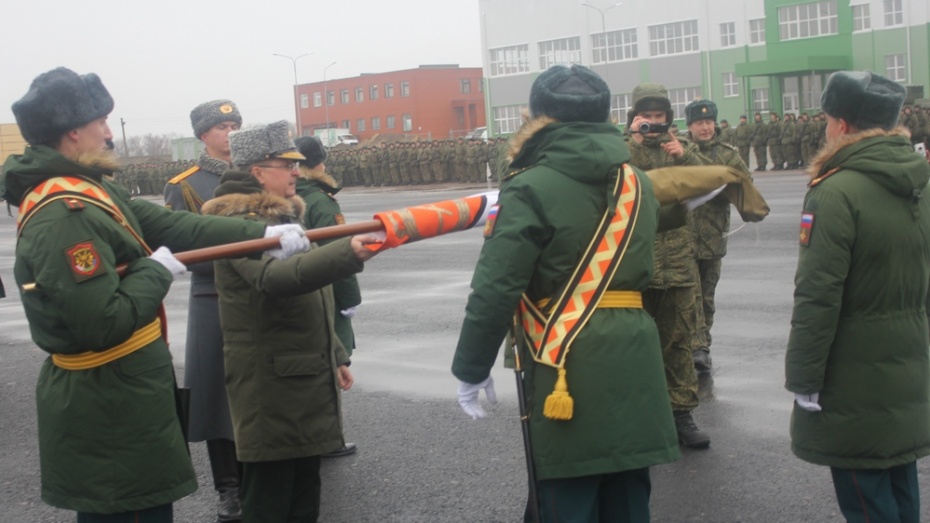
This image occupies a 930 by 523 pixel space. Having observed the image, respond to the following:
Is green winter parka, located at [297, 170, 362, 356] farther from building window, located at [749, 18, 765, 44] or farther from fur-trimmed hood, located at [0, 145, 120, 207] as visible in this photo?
building window, located at [749, 18, 765, 44]

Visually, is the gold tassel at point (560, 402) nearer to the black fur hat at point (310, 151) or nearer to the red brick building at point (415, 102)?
the black fur hat at point (310, 151)

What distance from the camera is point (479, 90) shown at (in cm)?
10375

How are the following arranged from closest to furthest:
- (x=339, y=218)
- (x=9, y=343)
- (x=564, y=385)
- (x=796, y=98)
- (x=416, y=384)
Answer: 1. (x=564, y=385)
2. (x=339, y=218)
3. (x=416, y=384)
4. (x=9, y=343)
5. (x=796, y=98)

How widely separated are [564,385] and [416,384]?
4.61m

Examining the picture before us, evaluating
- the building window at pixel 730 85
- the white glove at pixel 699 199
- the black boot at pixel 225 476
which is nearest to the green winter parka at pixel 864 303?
the white glove at pixel 699 199

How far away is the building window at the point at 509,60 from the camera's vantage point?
72.1m

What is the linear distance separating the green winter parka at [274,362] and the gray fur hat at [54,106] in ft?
3.13

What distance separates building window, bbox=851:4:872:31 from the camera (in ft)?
182

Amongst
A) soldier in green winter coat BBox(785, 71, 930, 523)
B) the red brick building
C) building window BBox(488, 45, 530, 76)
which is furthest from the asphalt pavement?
the red brick building

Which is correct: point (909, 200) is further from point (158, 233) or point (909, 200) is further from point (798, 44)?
point (798, 44)

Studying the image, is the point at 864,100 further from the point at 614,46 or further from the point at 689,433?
the point at 614,46

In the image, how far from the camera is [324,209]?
634 centimetres

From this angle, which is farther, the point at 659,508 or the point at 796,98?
the point at 796,98

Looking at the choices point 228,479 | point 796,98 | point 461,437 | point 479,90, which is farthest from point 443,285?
point 479,90
